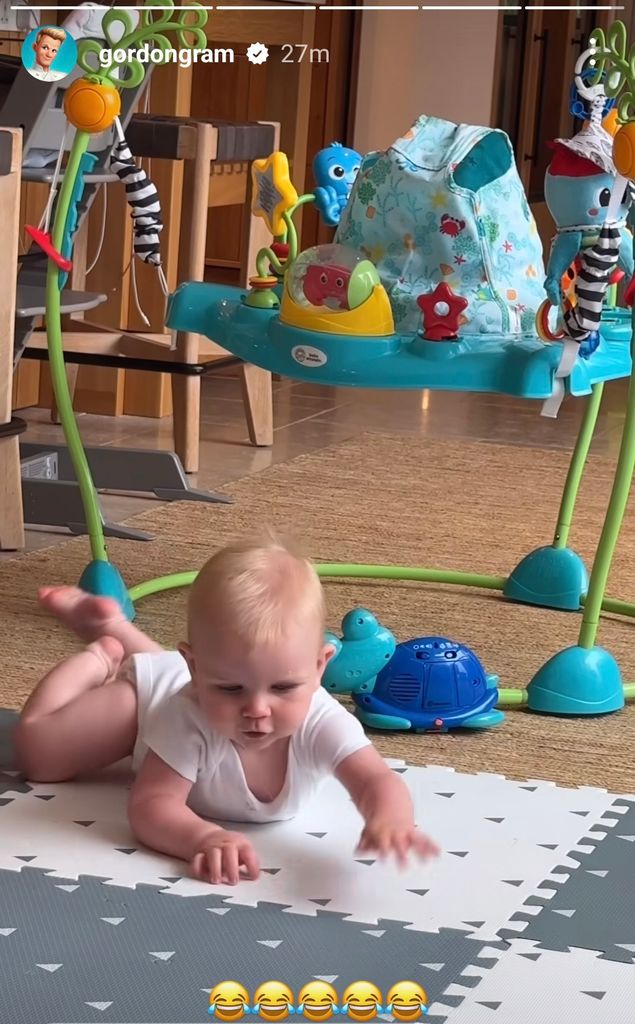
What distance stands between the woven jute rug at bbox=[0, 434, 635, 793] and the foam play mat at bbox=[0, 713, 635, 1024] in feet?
0.68

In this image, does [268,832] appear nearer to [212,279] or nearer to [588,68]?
[588,68]

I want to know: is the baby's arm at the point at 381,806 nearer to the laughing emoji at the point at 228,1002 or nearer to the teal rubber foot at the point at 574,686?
the laughing emoji at the point at 228,1002

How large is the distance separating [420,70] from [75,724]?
4.45 m

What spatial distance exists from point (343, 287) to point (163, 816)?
2.43ft

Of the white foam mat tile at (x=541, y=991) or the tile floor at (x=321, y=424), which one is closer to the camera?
the white foam mat tile at (x=541, y=991)

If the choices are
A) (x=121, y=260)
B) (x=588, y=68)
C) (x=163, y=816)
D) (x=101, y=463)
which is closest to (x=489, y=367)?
(x=588, y=68)

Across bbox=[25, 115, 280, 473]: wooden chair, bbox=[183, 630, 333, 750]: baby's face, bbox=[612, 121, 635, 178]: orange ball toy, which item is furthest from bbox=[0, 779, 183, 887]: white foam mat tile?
bbox=[25, 115, 280, 473]: wooden chair

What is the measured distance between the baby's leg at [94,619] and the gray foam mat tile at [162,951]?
11.7 inches

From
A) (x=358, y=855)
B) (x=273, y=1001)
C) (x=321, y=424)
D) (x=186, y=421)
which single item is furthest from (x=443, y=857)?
(x=321, y=424)

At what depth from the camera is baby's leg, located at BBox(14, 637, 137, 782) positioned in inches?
52.2

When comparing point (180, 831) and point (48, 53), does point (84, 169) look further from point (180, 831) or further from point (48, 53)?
point (180, 831)

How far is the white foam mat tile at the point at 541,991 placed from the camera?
0.98 meters

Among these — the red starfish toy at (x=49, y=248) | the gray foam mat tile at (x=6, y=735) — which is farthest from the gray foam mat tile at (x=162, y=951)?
the red starfish toy at (x=49, y=248)

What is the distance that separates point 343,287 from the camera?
5.74 ft
